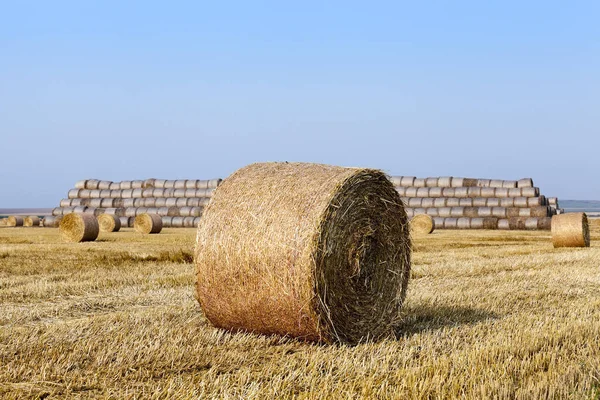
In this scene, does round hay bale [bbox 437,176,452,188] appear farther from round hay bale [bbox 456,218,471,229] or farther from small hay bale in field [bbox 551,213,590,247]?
small hay bale in field [bbox 551,213,590,247]

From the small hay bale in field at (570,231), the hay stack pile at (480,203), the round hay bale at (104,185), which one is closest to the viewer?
the small hay bale in field at (570,231)

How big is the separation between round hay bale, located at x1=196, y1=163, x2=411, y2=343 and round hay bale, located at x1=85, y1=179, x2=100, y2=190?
106 feet

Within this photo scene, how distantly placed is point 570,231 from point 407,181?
1806 cm

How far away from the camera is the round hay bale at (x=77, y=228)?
61.9 ft

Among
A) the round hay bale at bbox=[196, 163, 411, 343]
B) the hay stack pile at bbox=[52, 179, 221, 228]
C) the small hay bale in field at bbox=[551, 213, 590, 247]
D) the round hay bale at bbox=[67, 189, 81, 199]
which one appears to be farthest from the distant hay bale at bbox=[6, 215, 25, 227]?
the round hay bale at bbox=[196, 163, 411, 343]

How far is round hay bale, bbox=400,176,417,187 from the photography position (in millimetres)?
35000

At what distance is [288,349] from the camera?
18.8 ft

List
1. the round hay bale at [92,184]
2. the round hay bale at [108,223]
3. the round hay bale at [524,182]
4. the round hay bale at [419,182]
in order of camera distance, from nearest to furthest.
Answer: the round hay bale at [108,223], the round hay bale at [524,182], the round hay bale at [419,182], the round hay bale at [92,184]

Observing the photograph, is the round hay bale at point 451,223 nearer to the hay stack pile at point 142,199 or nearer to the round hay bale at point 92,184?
the hay stack pile at point 142,199

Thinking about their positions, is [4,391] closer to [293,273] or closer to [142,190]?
[293,273]

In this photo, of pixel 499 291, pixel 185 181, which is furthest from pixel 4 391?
pixel 185 181

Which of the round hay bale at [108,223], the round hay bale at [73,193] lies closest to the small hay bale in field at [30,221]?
the round hay bale at [73,193]

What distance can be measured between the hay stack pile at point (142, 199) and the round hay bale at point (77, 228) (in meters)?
13.9

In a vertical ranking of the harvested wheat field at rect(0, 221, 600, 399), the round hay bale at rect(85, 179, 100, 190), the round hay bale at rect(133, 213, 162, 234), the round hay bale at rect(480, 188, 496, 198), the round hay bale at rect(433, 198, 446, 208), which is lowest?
the harvested wheat field at rect(0, 221, 600, 399)
